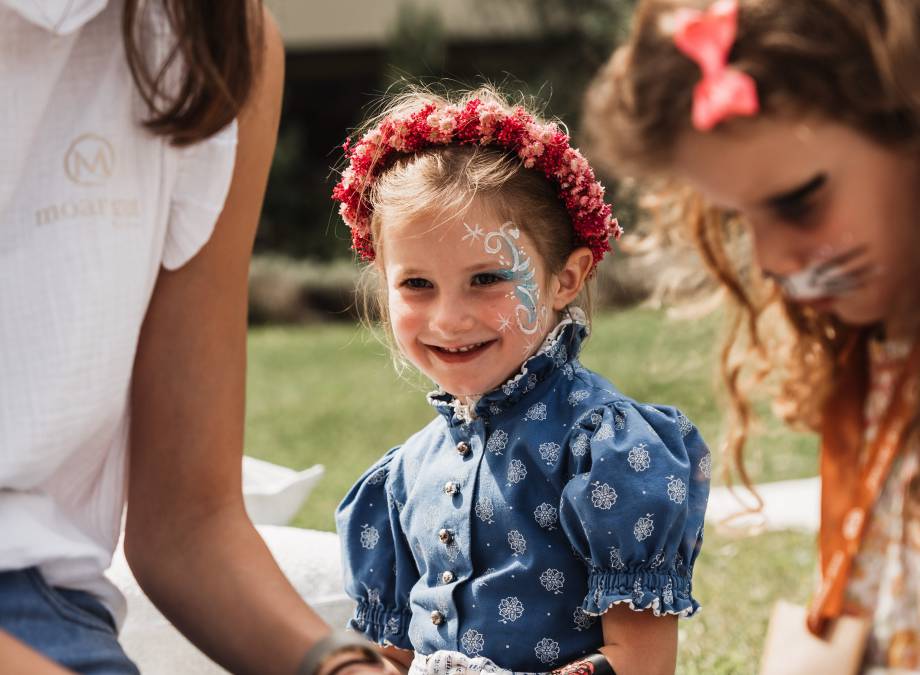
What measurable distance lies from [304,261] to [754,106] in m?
14.1

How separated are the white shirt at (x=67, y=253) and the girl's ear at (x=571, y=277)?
37.9 inches

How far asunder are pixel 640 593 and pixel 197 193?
3.44ft

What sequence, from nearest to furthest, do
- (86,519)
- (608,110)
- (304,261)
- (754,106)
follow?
(754,106), (608,110), (86,519), (304,261)

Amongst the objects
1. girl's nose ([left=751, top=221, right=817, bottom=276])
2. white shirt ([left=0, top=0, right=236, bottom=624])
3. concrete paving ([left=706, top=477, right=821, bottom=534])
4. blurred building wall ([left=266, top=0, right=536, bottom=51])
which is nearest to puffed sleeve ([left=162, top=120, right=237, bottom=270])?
white shirt ([left=0, top=0, right=236, bottom=624])

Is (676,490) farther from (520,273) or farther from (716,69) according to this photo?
(716,69)

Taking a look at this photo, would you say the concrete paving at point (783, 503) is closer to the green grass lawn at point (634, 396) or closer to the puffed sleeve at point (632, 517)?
the green grass lawn at point (634, 396)

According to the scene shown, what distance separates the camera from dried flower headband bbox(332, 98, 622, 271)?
264 cm

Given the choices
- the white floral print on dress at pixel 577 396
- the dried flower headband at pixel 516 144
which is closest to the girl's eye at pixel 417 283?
the dried flower headband at pixel 516 144

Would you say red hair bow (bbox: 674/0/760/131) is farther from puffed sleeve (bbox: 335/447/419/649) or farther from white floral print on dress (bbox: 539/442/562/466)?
puffed sleeve (bbox: 335/447/419/649)

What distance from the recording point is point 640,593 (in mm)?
2271

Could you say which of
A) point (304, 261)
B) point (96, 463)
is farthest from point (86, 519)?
point (304, 261)

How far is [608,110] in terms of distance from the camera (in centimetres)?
171

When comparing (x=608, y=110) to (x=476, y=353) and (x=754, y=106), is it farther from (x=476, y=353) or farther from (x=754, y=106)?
(x=476, y=353)

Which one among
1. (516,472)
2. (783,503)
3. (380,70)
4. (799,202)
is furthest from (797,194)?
(380,70)
